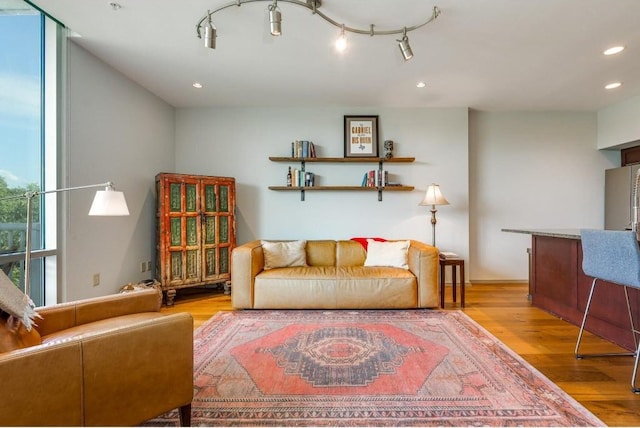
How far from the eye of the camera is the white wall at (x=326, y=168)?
399 cm

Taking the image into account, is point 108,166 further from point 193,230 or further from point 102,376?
point 102,376

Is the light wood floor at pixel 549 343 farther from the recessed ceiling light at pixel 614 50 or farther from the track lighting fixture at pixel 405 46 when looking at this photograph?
the recessed ceiling light at pixel 614 50

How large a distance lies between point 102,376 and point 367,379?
1353 millimetres

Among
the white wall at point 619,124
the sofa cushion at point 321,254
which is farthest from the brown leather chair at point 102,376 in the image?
the white wall at point 619,124

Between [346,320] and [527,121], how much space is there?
3918mm

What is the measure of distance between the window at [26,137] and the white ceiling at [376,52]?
11.6 inches

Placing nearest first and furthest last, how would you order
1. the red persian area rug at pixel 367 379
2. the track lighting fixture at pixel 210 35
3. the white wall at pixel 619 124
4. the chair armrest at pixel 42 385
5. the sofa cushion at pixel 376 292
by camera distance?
the chair armrest at pixel 42 385, the red persian area rug at pixel 367 379, the track lighting fixture at pixel 210 35, the sofa cushion at pixel 376 292, the white wall at pixel 619 124

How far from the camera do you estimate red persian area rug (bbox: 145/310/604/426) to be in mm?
1444

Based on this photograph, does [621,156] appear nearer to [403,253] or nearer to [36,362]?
[403,253]

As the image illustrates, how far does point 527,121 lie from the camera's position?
416 centimetres

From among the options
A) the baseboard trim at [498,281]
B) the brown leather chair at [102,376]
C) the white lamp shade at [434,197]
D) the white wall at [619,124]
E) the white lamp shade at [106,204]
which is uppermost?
the white wall at [619,124]

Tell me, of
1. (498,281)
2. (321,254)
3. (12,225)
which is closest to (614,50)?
(498,281)

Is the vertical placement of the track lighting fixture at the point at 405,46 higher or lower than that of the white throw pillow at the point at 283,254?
higher

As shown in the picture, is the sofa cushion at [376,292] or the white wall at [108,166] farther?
the sofa cushion at [376,292]
